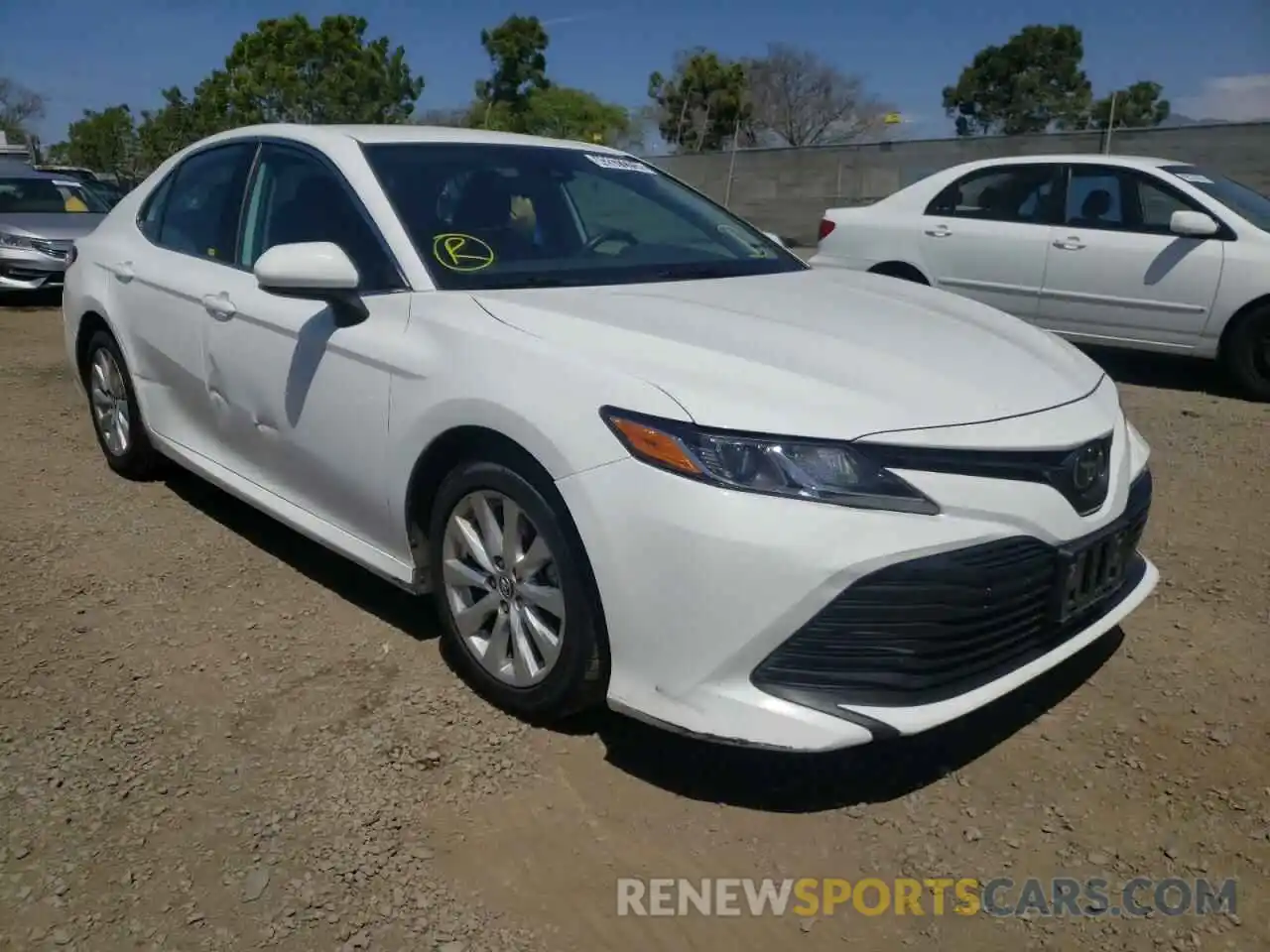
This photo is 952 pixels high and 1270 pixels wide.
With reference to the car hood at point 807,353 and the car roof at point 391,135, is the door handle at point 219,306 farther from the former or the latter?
the car hood at point 807,353

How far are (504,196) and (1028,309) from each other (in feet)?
16.3

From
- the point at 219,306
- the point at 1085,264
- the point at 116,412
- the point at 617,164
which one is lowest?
the point at 116,412

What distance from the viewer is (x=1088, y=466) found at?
2605 millimetres

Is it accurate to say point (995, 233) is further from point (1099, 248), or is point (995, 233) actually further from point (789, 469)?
point (789, 469)

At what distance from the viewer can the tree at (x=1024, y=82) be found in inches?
1956

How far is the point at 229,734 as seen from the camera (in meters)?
2.92

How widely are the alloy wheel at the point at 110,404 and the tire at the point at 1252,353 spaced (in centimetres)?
607

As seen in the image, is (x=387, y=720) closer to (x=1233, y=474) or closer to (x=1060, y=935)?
(x=1060, y=935)

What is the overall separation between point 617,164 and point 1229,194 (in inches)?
191

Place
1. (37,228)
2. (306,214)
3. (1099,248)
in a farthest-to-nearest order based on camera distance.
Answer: (37,228) < (1099,248) < (306,214)

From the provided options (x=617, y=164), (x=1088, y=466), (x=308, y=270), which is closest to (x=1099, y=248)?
(x=617, y=164)

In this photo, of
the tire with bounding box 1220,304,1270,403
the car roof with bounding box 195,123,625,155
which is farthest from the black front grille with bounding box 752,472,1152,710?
the tire with bounding box 1220,304,1270,403

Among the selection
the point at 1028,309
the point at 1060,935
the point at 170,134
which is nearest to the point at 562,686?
the point at 1060,935

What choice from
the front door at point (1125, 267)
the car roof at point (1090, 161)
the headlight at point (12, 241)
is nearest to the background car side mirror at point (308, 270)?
the front door at point (1125, 267)
